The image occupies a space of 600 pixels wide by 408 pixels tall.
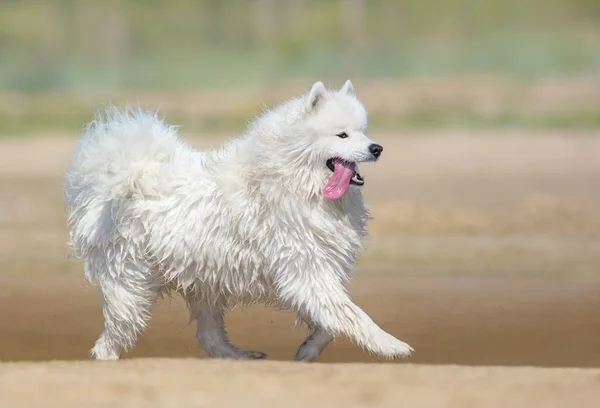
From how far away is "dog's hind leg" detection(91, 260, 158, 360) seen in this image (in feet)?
26.9

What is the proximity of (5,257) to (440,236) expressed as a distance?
4.76 meters

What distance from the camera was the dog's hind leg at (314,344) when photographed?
8031mm

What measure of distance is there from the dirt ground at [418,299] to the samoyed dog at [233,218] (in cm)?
51

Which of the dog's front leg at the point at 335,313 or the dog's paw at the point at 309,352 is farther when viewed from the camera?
the dog's paw at the point at 309,352

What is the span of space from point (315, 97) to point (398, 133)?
45.9 ft

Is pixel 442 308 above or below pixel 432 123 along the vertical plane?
below

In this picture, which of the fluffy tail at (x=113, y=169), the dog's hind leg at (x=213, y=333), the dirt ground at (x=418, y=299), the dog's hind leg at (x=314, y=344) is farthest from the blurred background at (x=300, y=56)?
the dog's hind leg at (x=314, y=344)

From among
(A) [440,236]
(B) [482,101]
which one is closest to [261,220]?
(A) [440,236]

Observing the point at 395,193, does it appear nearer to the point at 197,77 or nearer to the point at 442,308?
the point at 442,308

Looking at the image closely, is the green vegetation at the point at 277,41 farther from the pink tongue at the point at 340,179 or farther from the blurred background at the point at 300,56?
the pink tongue at the point at 340,179

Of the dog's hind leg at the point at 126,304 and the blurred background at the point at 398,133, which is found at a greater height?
the blurred background at the point at 398,133

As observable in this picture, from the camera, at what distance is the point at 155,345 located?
9875 mm

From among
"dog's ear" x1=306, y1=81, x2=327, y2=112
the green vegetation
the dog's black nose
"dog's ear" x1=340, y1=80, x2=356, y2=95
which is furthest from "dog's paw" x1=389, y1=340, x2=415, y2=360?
the green vegetation

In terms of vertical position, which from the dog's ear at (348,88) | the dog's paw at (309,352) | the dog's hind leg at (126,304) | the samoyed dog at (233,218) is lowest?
the dog's hind leg at (126,304)
